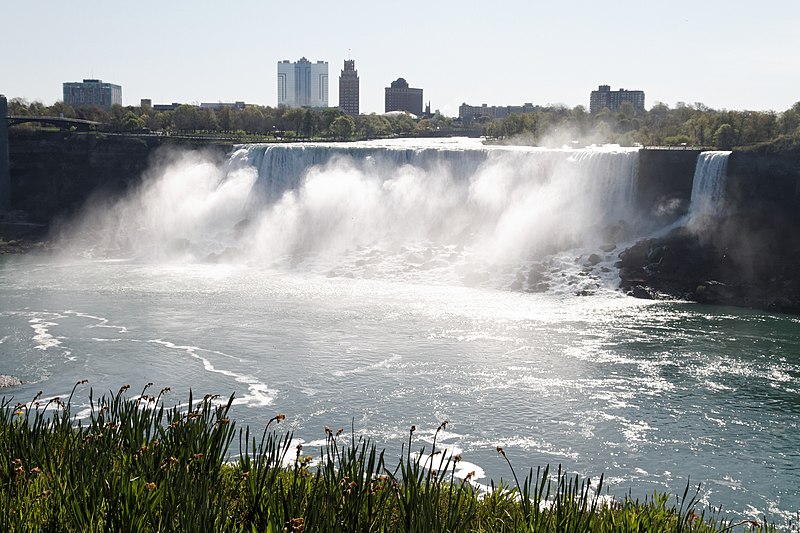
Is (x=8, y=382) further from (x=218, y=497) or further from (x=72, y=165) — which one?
(x=72, y=165)

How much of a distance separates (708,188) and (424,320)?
57.4ft

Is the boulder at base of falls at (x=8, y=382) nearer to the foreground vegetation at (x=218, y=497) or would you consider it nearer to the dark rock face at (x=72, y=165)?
the foreground vegetation at (x=218, y=497)

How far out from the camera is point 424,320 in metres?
32.1

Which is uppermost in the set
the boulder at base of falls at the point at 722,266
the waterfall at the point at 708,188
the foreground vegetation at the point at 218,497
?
the waterfall at the point at 708,188

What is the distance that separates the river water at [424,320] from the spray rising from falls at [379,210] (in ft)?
0.42

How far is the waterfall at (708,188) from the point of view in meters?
41.2

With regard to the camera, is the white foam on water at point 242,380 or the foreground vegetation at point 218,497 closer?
the foreground vegetation at point 218,497

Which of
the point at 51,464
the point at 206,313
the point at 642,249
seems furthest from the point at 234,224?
the point at 51,464

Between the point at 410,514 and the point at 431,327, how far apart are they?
2251 cm

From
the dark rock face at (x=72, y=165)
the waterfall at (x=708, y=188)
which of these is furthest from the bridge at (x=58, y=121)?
the waterfall at (x=708, y=188)

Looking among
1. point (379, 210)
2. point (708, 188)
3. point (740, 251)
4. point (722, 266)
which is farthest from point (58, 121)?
point (740, 251)

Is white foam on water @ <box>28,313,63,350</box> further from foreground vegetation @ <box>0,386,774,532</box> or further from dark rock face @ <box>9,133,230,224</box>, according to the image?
dark rock face @ <box>9,133,230,224</box>

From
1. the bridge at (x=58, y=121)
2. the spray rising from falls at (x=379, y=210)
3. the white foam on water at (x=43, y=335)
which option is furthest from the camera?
the bridge at (x=58, y=121)

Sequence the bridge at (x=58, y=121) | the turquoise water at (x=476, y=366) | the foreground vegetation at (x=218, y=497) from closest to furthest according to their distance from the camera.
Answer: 1. the foreground vegetation at (x=218, y=497)
2. the turquoise water at (x=476, y=366)
3. the bridge at (x=58, y=121)
